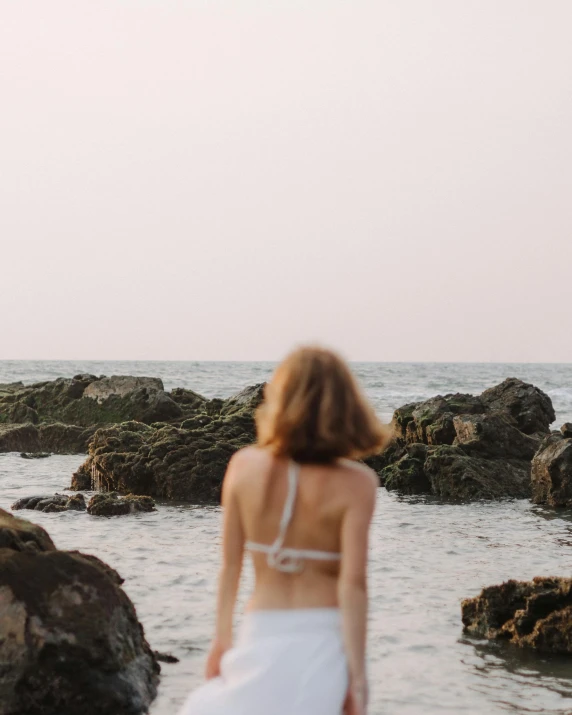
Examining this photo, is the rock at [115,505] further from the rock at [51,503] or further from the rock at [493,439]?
the rock at [493,439]

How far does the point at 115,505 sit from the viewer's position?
1424 cm

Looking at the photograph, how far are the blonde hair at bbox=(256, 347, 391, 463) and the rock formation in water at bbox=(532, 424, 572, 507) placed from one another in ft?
42.7

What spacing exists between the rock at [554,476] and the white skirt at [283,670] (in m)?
13.0

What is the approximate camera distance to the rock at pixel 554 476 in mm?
15883

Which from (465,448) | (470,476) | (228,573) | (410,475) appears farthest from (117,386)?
(228,573)

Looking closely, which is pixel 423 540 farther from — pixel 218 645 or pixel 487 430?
pixel 218 645

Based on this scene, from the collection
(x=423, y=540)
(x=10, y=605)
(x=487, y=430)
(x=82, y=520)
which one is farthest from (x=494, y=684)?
(x=487, y=430)

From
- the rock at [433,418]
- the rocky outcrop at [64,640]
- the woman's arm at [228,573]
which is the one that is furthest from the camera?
the rock at [433,418]

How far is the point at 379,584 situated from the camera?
406 inches

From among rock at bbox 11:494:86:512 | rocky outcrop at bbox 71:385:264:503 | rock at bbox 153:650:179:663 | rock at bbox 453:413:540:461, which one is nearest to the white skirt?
rock at bbox 153:650:179:663

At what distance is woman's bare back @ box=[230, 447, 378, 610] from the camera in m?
3.44

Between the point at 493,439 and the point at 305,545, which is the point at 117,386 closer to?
the point at 493,439

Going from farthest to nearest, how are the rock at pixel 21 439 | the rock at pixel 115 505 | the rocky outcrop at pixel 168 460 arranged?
the rock at pixel 21 439 → the rocky outcrop at pixel 168 460 → the rock at pixel 115 505

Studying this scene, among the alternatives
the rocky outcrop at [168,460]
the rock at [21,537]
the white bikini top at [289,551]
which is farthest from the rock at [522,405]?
the white bikini top at [289,551]
